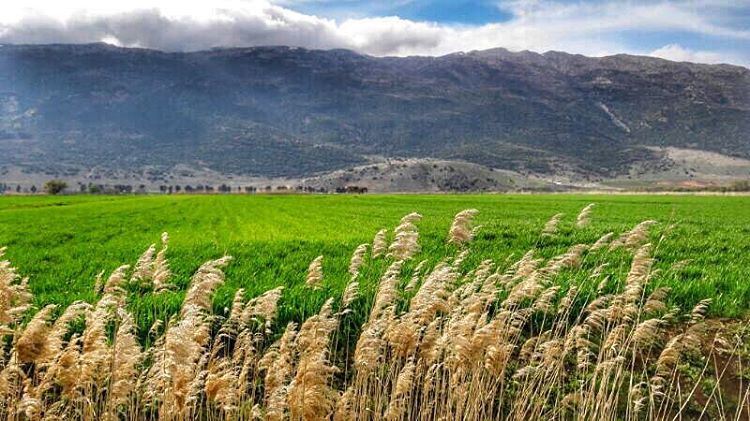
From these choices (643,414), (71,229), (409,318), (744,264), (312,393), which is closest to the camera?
(312,393)

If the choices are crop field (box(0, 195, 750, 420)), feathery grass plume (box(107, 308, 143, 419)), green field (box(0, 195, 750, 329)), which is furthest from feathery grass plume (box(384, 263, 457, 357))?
green field (box(0, 195, 750, 329))

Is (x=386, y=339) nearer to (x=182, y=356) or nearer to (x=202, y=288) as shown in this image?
(x=202, y=288)

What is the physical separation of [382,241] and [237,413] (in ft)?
10.1

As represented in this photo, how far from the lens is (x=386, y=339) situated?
28.9ft

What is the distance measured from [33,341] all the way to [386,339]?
4.31 meters

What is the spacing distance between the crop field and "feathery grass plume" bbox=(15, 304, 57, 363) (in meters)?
0.01

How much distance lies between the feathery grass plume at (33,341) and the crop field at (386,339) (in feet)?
0.05

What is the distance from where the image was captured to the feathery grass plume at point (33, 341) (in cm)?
643

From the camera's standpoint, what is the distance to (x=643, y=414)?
8859 millimetres

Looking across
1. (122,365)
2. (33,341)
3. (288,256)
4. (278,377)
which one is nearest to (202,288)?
(122,365)

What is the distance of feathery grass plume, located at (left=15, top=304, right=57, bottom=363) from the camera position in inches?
253

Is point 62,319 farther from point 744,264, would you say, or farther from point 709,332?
point 744,264

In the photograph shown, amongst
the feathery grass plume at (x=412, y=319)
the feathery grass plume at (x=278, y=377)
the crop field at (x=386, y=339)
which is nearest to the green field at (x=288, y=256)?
the crop field at (x=386, y=339)

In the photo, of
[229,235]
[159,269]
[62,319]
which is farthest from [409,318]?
[229,235]
